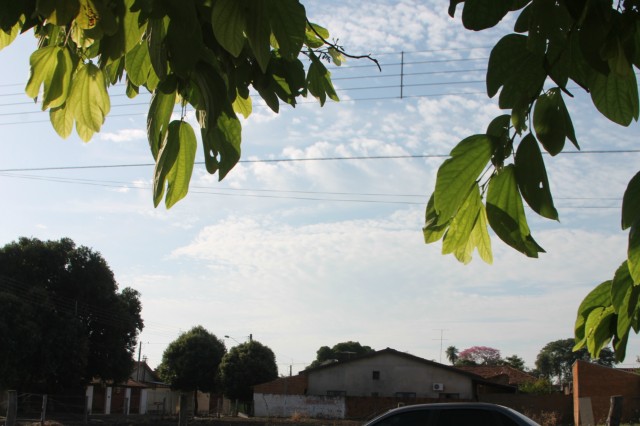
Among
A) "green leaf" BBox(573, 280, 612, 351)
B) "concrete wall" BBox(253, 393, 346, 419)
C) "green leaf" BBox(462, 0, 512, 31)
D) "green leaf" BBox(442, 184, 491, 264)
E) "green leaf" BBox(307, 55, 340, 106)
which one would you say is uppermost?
"green leaf" BBox(307, 55, 340, 106)

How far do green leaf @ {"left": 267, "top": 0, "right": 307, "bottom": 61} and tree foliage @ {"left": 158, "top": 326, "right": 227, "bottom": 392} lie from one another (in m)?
47.9

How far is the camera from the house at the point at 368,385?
34.7 meters

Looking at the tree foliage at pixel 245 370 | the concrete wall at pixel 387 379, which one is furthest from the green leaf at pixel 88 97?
the tree foliage at pixel 245 370

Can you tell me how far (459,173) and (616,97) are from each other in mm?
317

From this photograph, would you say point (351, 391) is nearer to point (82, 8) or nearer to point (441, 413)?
point (441, 413)

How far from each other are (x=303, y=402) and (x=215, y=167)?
Result: 3496 centimetres

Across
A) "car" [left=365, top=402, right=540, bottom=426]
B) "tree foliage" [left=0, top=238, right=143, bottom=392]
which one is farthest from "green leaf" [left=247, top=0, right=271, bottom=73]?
"tree foliage" [left=0, top=238, right=143, bottom=392]

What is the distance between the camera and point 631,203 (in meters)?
1.10

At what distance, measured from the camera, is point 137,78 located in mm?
1383

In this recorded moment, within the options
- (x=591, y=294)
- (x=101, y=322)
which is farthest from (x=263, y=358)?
(x=591, y=294)

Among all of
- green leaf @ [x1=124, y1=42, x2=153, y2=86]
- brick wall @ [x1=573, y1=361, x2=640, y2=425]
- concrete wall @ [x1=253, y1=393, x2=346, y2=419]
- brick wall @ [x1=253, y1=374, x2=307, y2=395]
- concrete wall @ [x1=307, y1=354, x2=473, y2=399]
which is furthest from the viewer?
brick wall @ [x1=253, y1=374, x2=307, y2=395]

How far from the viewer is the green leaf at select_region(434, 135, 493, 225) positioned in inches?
46.4

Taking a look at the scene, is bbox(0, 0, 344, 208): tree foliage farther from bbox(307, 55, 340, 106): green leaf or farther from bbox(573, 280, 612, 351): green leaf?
bbox(573, 280, 612, 351): green leaf

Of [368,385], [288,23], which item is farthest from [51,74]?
[368,385]
